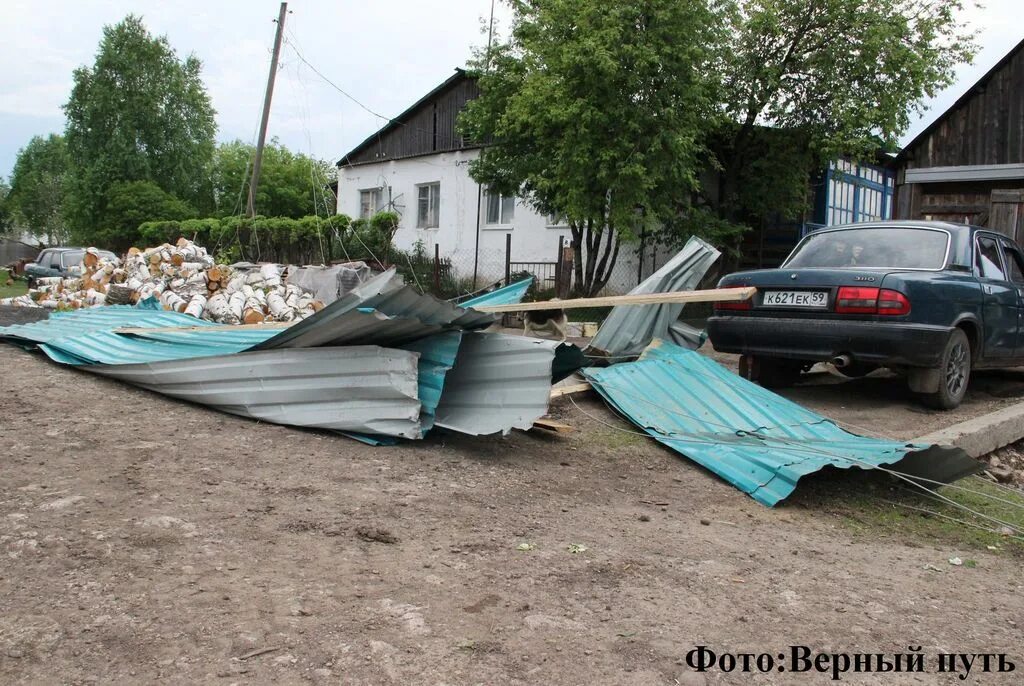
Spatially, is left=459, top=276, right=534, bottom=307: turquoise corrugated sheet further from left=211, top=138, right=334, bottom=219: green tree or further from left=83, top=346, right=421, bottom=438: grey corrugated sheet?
left=211, top=138, right=334, bottom=219: green tree

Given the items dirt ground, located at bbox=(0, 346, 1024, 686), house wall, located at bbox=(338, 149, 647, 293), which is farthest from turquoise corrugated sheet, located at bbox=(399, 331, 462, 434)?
house wall, located at bbox=(338, 149, 647, 293)

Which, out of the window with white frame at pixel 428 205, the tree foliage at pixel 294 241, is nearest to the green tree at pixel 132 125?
the window with white frame at pixel 428 205

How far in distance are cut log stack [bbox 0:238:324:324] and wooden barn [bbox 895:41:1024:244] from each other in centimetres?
1153

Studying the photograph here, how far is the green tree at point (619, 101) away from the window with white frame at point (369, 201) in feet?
39.1

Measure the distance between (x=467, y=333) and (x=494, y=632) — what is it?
2.76m

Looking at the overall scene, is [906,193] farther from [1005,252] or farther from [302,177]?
[302,177]

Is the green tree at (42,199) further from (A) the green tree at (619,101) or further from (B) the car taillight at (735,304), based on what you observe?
(B) the car taillight at (735,304)

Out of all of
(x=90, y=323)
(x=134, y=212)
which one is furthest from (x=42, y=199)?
(x=90, y=323)

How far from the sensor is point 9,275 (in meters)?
31.3

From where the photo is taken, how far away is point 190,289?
41.9 feet

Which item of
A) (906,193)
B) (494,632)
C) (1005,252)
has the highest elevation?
(906,193)

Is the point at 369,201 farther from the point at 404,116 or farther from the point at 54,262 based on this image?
the point at 54,262

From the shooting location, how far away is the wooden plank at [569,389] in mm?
6102

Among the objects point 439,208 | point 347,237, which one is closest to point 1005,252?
point 347,237
